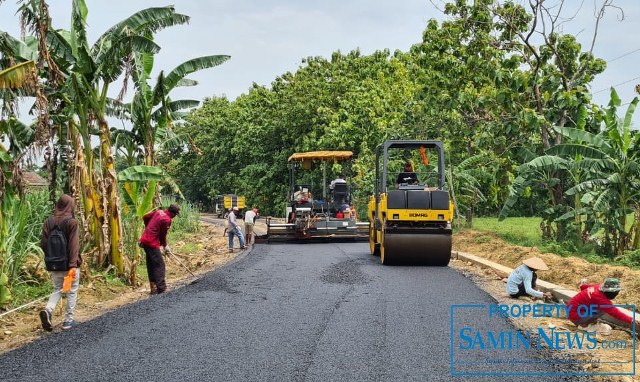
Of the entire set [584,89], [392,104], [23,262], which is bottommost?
[23,262]

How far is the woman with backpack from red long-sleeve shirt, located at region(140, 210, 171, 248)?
8.46 ft

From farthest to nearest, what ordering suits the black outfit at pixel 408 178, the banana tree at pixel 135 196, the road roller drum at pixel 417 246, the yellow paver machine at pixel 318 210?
A: the yellow paver machine at pixel 318 210 < the black outfit at pixel 408 178 < the road roller drum at pixel 417 246 < the banana tree at pixel 135 196

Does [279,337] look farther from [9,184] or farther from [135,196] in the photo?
[135,196]

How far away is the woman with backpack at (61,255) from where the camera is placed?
7.52 m

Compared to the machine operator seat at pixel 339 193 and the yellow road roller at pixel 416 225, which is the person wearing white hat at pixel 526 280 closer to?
the yellow road roller at pixel 416 225

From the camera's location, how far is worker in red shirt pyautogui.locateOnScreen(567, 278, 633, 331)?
6.71 meters

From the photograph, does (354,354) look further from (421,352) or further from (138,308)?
(138,308)

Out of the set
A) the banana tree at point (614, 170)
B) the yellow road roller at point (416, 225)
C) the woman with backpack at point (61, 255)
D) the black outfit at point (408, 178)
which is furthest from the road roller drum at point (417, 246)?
the woman with backpack at point (61, 255)

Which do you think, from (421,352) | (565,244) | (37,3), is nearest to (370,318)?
(421,352)

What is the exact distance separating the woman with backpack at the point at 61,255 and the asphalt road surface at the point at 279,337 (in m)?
0.39

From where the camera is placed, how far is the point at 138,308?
28.1 ft

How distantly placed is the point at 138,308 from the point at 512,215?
36.7 meters

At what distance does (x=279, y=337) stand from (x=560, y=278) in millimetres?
5971

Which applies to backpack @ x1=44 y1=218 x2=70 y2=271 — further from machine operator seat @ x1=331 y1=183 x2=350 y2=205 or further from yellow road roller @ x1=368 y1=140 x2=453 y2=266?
machine operator seat @ x1=331 y1=183 x2=350 y2=205
